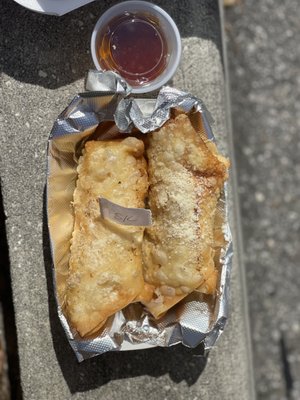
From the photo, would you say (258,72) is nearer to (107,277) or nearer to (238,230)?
(238,230)

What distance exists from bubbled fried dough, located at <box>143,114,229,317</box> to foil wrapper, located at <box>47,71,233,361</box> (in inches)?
2.7

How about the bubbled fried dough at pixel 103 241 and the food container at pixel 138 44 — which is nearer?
the bubbled fried dough at pixel 103 241

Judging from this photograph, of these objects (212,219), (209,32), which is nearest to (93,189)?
(212,219)

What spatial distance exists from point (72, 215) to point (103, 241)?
0.14 metres

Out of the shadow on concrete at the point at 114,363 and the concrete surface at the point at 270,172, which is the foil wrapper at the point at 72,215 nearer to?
the shadow on concrete at the point at 114,363

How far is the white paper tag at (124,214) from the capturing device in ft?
6.36

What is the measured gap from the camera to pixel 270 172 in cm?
291

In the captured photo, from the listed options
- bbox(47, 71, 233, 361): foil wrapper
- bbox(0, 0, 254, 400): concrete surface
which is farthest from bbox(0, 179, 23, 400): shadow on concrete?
bbox(47, 71, 233, 361): foil wrapper

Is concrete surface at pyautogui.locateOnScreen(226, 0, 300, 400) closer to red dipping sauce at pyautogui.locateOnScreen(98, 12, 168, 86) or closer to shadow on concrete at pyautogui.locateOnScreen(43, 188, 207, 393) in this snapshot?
shadow on concrete at pyautogui.locateOnScreen(43, 188, 207, 393)

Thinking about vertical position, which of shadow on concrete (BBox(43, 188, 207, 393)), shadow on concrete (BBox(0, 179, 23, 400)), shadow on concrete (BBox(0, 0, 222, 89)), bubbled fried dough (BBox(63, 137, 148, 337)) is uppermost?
shadow on concrete (BBox(0, 0, 222, 89))

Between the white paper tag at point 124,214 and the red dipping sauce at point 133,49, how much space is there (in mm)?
414

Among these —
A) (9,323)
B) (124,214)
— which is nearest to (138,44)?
(124,214)

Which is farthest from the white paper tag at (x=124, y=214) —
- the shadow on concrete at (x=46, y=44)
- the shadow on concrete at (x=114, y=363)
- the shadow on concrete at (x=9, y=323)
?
the shadow on concrete at (x=9, y=323)

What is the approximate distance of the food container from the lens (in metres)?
2.06
